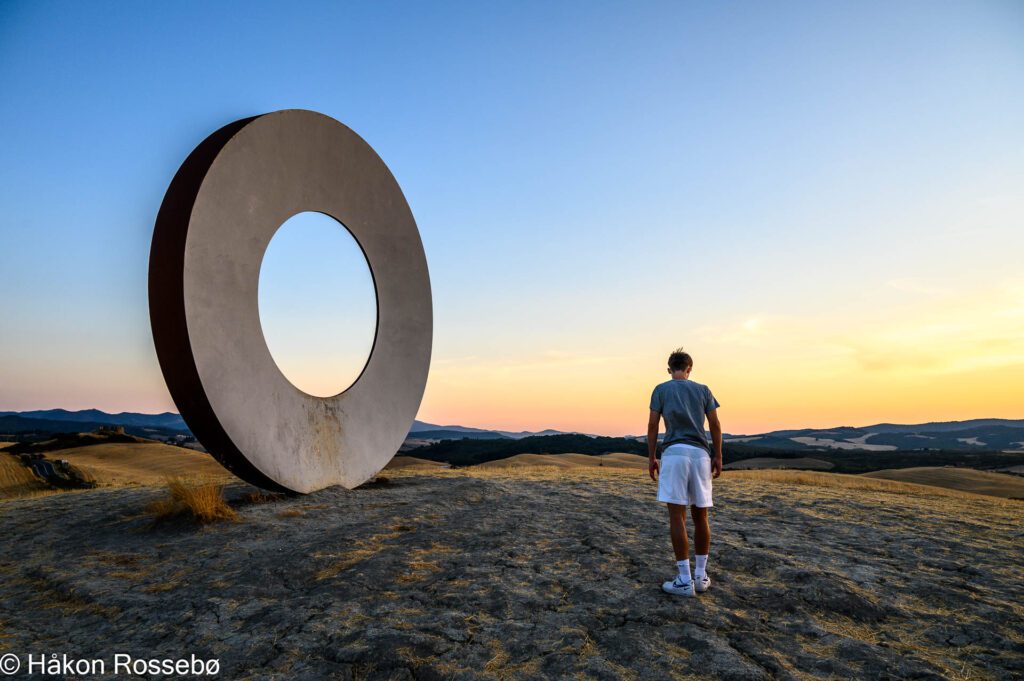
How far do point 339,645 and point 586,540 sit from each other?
2.94 meters

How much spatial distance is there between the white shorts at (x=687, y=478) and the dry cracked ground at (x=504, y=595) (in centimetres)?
68

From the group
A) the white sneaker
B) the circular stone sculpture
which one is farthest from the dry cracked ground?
the circular stone sculpture

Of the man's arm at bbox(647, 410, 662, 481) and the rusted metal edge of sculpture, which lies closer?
the man's arm at bbox(647, 410, 662, 481)

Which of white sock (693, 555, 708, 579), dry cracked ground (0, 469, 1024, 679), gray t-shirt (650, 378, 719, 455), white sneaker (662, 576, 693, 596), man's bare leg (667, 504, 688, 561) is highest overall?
gray t-shirt (650, 378, 719, 455)

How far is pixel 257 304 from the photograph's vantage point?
709 cm

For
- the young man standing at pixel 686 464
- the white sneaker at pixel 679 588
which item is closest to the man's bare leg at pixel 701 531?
the young man standing at pixel 686 464

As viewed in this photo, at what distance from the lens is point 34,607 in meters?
4.20

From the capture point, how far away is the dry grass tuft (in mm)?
6223

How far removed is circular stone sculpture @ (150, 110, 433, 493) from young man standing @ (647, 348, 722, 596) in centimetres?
466

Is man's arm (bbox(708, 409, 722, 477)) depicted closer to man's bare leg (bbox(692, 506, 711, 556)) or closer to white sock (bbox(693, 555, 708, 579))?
man's bare leg (bbox(692, 506, 711, 556))

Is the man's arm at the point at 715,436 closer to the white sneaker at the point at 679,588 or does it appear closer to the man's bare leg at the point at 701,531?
the man's bare leg at the point at 701,531

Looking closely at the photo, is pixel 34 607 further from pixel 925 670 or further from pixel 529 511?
pixel 925 670

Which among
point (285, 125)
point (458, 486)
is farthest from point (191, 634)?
point (285, 125)

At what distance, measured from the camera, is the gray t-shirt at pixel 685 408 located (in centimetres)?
432
